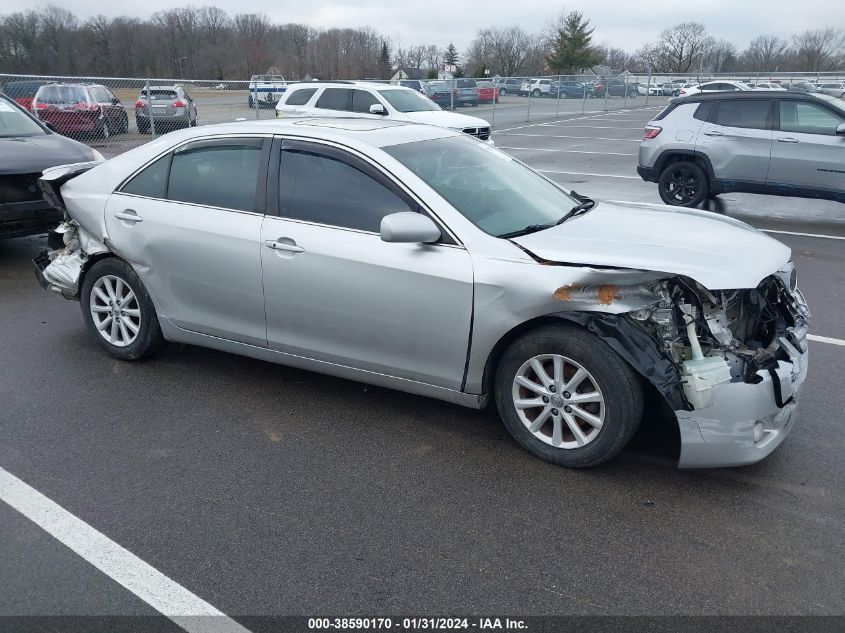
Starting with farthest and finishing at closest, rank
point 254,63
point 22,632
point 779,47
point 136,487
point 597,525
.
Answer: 1. point 779,47
2. point 254,63
3. point 136,487
4. point 597,525
5. point 22,632

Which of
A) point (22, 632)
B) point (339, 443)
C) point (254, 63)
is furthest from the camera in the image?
point (254, 63)

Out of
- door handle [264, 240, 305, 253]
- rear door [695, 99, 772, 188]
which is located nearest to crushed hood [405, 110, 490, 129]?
rear door [695, 99, 772, 188]

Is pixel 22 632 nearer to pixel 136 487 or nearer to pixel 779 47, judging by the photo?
pixel 136 487

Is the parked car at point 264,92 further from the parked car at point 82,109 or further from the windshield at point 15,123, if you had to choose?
the windshield at point 15,123

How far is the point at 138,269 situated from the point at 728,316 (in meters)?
3.56

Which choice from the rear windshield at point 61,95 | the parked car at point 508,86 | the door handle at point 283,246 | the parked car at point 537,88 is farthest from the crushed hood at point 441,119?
the parked car at point 537,88

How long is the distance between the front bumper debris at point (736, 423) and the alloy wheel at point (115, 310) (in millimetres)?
3522

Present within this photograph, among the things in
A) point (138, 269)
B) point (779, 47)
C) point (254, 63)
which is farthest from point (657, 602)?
point (779, 47)

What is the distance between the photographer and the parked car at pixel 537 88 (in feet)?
101

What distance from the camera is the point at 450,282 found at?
361 centimetres

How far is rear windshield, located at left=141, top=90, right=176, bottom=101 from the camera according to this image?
14919mm

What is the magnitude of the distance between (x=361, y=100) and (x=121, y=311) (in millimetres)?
10892

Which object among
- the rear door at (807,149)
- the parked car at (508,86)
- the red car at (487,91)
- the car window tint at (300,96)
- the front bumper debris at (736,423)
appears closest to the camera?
the front bumper debris at (736,423)

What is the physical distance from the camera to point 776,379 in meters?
3.25
